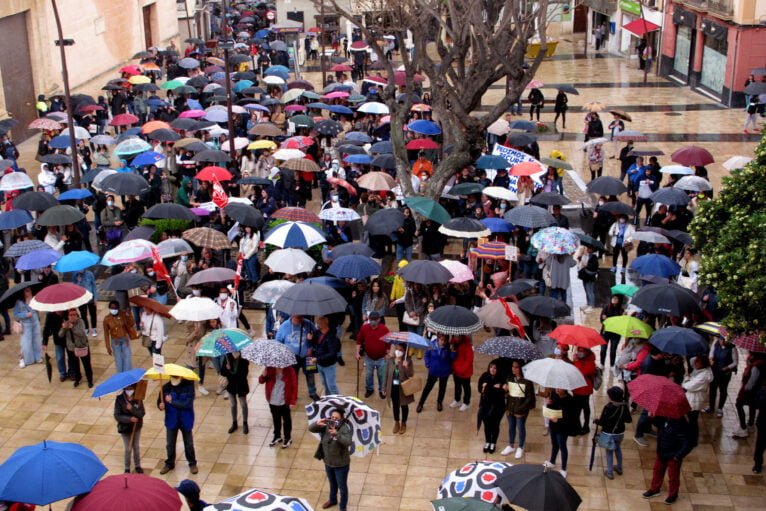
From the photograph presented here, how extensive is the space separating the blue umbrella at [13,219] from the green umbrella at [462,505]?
11521 mm

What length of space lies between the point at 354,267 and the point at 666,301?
4612 millimetres

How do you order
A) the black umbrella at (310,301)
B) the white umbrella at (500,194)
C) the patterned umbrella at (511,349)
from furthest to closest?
1. the white umbrella at (500,194)
2. the black umbrella at (310,301)
3. the patterned umbrella at (511,349)

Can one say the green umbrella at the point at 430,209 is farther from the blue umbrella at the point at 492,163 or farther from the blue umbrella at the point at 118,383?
the blue umbrella at the point at 118,383

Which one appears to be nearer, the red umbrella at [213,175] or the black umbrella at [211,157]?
the red umbrella at [213,175]

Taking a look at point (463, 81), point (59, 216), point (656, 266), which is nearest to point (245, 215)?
point (59, 216)

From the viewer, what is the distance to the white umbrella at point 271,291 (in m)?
14.5

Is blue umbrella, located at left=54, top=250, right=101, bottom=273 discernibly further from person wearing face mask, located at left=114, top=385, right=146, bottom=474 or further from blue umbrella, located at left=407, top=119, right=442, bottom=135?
blue umbrella, located at left=407, top=119, right=442, bottom=135

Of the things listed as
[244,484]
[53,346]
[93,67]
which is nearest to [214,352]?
[244,484]

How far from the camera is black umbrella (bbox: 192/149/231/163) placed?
21.4 m

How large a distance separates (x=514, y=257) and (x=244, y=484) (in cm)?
625

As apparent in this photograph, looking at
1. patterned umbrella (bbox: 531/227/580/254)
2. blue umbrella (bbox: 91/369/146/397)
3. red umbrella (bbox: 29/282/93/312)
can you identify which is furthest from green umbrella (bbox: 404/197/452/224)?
blue umbrella (bbox: 91/369/146/397)

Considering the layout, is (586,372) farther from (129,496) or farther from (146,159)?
(146,159)

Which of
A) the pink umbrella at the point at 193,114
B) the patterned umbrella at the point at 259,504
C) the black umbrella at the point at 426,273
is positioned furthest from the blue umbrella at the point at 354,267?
the pink umbrella at the point at 193,114

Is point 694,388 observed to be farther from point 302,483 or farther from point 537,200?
point 537,200
